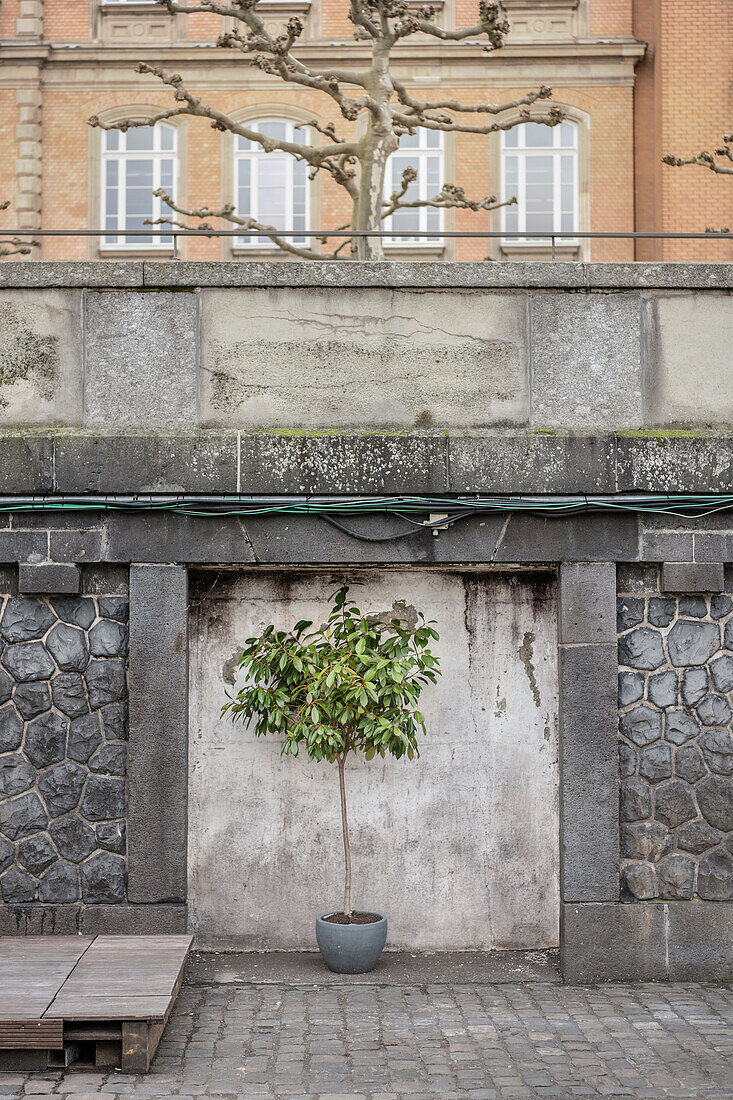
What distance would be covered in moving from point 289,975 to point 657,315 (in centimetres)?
497

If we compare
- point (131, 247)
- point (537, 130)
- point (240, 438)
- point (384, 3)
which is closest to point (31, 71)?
A: point (131, 247)

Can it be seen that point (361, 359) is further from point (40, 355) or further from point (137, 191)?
point (137, 191)

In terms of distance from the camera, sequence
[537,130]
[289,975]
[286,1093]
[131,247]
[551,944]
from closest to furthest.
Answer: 1. [286,1093]
2. [289,975]
3. [551,944]
4. [131,247]
5. [537,130]

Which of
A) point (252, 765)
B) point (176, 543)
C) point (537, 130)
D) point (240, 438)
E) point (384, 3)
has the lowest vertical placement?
point (252, 765)

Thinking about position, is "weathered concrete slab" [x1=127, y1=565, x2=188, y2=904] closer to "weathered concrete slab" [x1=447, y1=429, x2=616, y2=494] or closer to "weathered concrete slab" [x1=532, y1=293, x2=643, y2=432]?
"weathered concrete slab" [x1=447, y1=429, x2=616, y2=494]

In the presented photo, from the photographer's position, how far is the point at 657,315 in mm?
7492

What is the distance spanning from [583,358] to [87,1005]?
16.2 feet

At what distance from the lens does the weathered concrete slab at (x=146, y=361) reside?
24.1ft

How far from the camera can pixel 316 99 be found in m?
21.5

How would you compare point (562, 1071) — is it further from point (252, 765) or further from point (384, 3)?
point (384, 3)

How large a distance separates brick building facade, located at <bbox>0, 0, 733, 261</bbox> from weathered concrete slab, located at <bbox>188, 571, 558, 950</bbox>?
14314 mm

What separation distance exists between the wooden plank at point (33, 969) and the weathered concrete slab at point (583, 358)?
4572 mm

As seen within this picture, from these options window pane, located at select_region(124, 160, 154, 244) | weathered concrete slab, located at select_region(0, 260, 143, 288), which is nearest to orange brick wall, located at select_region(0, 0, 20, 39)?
window pane, located at select_region(124, 160, 154, 244)

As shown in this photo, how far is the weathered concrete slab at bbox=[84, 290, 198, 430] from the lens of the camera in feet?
24.1
